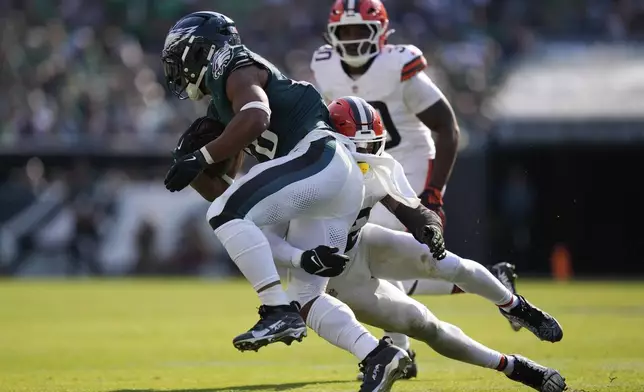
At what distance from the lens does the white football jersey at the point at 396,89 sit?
7.29 metres

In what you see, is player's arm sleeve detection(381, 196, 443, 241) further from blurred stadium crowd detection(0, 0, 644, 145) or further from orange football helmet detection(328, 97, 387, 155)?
blurred stadium crowd detection(0, 0, 644, 145)

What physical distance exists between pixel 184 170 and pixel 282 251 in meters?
0.56

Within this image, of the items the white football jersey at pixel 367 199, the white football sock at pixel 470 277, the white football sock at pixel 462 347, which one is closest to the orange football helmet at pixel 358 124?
the white football jersey at pixel 367 199

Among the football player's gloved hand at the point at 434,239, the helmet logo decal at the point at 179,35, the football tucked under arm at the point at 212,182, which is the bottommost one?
the football player's gloved hand at the point at 434,239

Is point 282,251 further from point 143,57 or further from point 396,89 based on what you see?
point 143,57

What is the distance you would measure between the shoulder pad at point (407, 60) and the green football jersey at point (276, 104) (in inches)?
70.3

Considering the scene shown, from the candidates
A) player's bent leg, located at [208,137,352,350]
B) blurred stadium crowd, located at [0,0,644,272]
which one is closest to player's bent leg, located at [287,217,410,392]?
player's bent leg, located at [208,137,352,350]

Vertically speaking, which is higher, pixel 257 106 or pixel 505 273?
pixel 257 106

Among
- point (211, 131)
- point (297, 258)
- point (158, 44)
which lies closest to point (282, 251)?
point (297, 258)

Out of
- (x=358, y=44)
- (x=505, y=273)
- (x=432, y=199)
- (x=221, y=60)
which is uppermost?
(x=221, y=60)

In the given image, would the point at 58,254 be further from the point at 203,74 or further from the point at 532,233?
the point at 203,74

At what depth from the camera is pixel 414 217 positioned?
18.4 feet

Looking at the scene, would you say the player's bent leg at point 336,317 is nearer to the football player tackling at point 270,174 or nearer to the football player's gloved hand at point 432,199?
the football player tackling at point 270,174

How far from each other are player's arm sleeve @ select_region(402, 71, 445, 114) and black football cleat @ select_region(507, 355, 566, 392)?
7.08 ft
